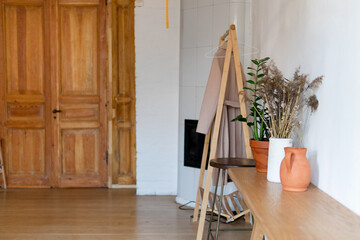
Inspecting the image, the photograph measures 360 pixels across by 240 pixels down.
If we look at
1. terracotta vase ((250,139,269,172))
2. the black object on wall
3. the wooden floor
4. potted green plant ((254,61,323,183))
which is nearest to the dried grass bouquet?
potted green plant ((254,61,323,183))

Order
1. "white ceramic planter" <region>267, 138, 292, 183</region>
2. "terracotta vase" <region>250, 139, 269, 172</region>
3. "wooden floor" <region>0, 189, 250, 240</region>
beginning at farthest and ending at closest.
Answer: "wooden floor" <region>0, 189, 250, 240</region> → "terracotta vase" <region>250, 139, 269, 172</region> → "white ceramic planter" <region>267, 138, 292, 183</region>

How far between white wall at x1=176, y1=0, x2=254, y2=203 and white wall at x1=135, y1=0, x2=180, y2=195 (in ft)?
1.47

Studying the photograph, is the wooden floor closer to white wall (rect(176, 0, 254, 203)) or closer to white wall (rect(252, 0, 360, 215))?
white wall (rect(176, 0, 254, 203))

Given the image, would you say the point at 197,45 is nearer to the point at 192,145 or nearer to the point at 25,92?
the point at 192,145

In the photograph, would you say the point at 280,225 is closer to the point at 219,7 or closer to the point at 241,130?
the point at 241,130

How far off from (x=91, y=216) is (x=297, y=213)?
3079mm

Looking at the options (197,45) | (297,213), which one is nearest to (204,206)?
(197,45)

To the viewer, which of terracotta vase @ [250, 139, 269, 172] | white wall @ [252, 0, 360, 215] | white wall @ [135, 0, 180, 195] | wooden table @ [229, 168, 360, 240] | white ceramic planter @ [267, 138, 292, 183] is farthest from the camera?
white wall @ [135, 0, 180, 195]

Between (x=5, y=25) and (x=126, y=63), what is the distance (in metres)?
1.65

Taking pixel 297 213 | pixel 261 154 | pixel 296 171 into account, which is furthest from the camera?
pixel 261 154

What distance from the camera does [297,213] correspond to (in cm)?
142

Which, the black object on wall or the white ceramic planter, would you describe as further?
the black object on wall

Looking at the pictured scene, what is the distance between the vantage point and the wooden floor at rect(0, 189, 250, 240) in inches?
142

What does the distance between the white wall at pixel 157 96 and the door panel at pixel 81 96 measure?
1.91ft
